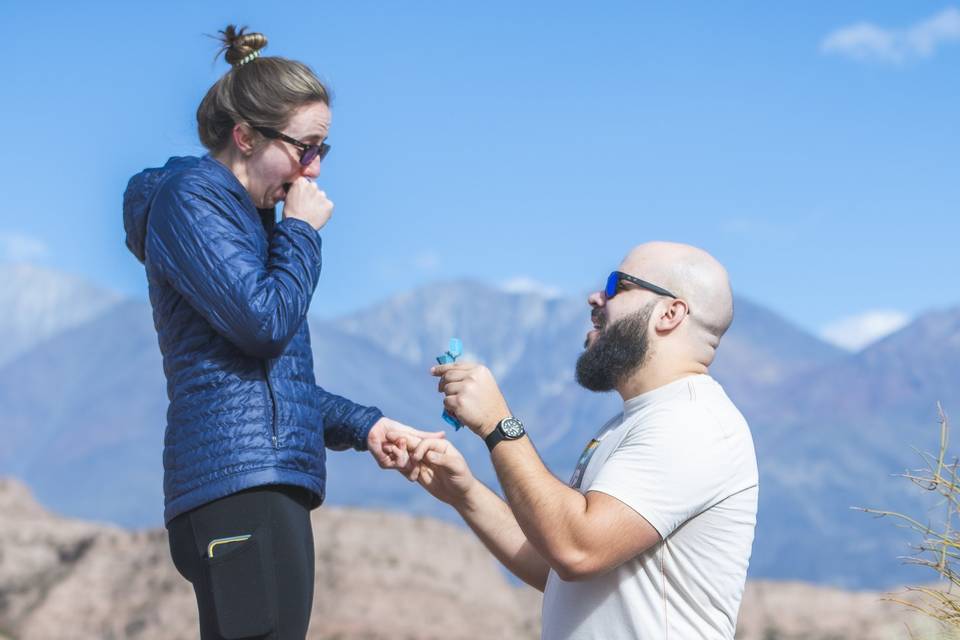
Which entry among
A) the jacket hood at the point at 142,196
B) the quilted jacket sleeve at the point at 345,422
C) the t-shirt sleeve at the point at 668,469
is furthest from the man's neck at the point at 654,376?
the jacket hood at the point at 142,196

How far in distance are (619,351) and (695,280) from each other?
0.28 metres

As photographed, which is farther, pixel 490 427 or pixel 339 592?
pixel 339 592

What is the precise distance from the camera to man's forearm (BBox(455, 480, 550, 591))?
3459 mm

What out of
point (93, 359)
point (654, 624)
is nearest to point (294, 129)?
point (654, 624)

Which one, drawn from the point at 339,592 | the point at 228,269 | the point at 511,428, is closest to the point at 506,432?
the point at 511,428

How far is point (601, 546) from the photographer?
2.74m

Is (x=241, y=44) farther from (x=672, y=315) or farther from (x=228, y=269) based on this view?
(x=672, y=315)

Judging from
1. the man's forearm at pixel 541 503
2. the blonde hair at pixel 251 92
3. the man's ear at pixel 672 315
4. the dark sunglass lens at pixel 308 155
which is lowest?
the man's forearm at pixel 541 503

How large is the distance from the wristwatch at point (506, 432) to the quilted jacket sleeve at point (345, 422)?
0.44 meters

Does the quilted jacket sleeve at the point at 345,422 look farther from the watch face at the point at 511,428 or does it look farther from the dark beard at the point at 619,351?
the dark beard at the point at 619,351

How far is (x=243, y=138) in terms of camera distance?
9.46 feet

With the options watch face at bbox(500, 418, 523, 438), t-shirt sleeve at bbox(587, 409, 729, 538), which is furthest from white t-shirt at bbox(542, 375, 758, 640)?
watch face at bbox(500, 418, 523, 438)

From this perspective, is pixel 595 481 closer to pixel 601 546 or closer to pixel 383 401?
pixel 601 546

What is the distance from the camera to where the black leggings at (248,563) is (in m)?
2.59
